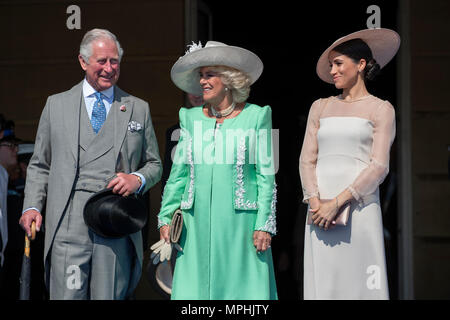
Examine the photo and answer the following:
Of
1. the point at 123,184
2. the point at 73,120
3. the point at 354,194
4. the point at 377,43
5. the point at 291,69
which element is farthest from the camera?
the point at 291,69

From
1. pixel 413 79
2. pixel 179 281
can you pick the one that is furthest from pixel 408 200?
pixel 179 281

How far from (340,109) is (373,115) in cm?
21

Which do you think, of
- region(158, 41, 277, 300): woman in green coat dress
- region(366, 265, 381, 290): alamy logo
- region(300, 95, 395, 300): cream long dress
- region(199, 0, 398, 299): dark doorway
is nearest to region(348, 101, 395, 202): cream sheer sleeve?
region(300, 95, 395, 300): cream long dress

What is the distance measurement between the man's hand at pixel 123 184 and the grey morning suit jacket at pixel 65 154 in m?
0.11

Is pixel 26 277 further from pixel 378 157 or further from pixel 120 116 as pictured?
pixel 378 157

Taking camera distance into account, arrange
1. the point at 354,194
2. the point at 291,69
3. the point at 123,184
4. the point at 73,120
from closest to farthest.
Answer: the point at 354,194, the point at 123,184, the point at 73,120, the point at 291,69

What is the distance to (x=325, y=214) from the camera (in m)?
4.55

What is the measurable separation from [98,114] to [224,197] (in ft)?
2.96

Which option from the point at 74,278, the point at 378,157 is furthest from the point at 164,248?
the point at 378,157

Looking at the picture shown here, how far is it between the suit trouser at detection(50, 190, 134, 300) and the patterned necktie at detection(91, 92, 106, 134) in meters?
0.40

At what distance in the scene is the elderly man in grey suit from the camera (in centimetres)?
461

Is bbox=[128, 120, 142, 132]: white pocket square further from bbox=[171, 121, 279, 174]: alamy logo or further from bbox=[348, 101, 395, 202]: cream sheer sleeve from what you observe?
bbox=[348, 101, 395, 202]: cream sheer sleeve
